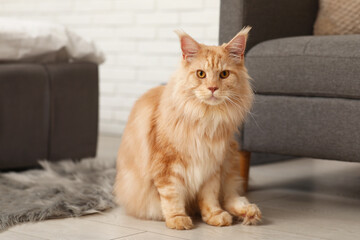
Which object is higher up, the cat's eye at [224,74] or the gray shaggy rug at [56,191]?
the cat's eye at [224,74]

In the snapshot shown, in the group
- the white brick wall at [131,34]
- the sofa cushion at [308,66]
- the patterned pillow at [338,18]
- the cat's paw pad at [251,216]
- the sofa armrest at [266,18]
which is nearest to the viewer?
the cat's paw pad at [251,216]

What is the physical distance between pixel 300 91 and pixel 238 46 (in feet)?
1.31

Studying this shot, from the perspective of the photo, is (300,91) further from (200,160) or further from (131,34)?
(131,34)

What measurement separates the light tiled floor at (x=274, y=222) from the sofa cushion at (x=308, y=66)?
42 centimetres

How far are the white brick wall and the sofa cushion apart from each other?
1403 mm

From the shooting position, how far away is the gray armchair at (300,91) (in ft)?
5.90

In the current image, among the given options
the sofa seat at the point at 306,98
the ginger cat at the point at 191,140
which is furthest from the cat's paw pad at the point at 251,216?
the sofa seat at the point at 306,98

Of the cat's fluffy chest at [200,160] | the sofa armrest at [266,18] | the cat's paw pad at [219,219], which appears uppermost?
the sofa armrest at [266,18]

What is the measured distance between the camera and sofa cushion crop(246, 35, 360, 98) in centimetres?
179

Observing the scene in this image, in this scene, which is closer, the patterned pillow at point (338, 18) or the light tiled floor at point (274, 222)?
the light tiled floor at point (274, 222)

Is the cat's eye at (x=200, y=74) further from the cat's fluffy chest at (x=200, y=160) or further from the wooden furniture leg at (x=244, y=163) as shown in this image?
the wooden furniture leg at (x=244, y=163)

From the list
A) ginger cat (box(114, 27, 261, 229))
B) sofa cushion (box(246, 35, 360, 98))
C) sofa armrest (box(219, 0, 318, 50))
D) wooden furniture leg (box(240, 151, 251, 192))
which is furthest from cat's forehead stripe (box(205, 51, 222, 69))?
wooden furniture leg (box(240, 151, 251, 192))

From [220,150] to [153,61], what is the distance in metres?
2.09

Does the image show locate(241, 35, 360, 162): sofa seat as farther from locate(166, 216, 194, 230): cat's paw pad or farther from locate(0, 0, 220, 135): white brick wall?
locate(0, 0, 220, 135): white brick wall
